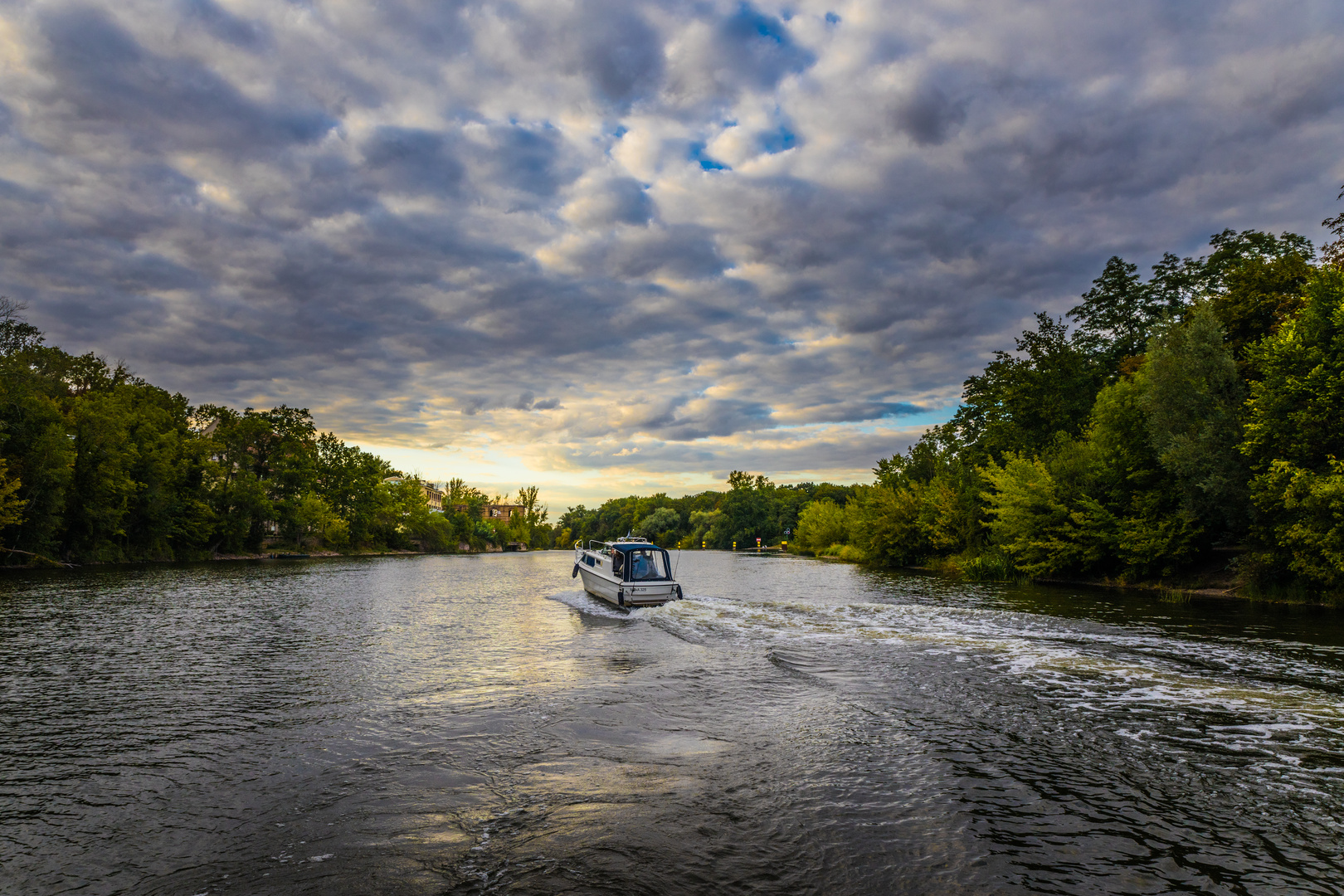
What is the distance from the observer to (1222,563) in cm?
3441

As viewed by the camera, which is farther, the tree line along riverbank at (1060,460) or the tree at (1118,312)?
the tree at (1118,312)

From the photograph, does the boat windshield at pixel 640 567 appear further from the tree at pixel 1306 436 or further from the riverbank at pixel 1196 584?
the tree at pixel 1306 436

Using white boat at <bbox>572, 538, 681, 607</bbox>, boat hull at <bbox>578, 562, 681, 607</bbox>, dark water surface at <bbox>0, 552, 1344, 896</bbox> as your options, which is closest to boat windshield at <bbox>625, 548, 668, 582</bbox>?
white boat at <bbox>572, 538, 681, 607</bbox>

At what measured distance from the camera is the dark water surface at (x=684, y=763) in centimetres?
616

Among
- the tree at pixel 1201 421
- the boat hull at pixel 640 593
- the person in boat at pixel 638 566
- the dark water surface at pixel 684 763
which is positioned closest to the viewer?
the dark water surface at pixel 684 763

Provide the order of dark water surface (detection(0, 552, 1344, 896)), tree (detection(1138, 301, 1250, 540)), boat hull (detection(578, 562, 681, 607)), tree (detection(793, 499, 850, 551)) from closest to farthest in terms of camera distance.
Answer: dark water surface (detection(0, 552, 1344, 896)), boat hull (detection(578, 562, 681, 607)), tree (detection(1138, 301, 1250, 540)), tree (detection(793, 499, 850, 551))

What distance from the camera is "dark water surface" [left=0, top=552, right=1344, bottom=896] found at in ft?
20.2

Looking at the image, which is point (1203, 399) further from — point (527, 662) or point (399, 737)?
point (399, 737)

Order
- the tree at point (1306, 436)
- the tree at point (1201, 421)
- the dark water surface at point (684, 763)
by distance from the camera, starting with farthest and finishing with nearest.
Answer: the tree at point (1201, 421), the tree at point (1306, 436), the dark water surface at point (684, 763)

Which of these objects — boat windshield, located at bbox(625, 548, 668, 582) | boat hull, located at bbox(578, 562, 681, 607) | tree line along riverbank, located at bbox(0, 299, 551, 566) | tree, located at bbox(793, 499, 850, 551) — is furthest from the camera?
tree, located at bbox(793, 499, 850, 551)

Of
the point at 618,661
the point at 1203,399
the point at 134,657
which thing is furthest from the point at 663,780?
the point at 1203,399

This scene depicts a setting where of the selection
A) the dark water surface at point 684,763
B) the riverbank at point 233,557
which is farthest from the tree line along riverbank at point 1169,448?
the riverbank at point 233,557

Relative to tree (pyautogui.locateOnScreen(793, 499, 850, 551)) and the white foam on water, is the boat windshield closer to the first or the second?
the white foam on water

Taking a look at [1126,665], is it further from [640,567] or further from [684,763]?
[640,567]
